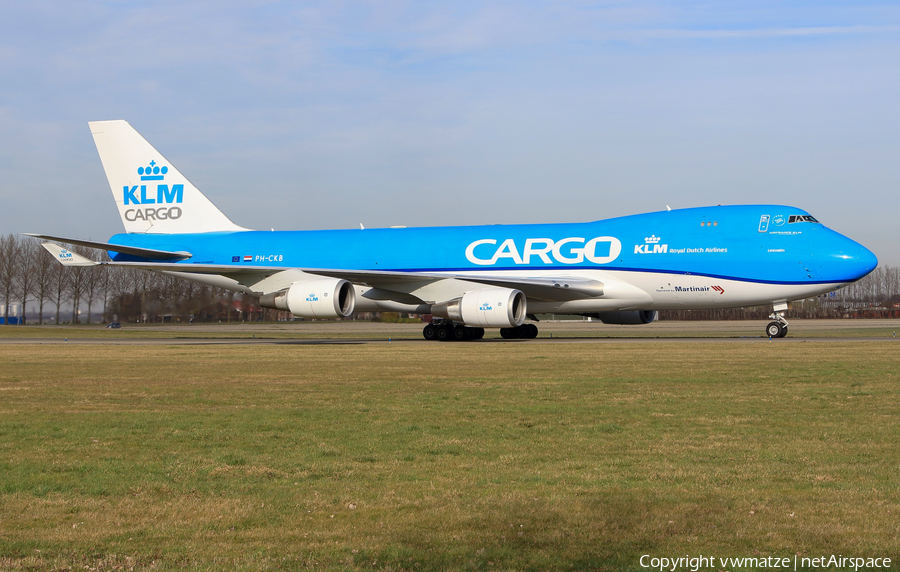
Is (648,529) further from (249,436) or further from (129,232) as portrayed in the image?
(129,232)

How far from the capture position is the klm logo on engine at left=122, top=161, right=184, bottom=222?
36.9 metres

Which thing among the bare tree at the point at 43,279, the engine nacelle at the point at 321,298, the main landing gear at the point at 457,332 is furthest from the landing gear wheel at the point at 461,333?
the bare tree at the point at 43,279

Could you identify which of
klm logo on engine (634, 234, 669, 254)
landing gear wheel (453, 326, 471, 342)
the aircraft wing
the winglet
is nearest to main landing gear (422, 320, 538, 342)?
landing gear wheel (453, 326, 471, 342)

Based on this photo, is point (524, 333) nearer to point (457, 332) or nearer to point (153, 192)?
point (457, 332)

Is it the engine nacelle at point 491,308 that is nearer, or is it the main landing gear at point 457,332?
the engine nacelle at point 491,308

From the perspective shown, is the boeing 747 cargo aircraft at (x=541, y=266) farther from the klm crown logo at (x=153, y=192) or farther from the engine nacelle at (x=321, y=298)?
the klm crown logo at (x=153, y=192)

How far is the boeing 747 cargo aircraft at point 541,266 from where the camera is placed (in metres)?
27.6

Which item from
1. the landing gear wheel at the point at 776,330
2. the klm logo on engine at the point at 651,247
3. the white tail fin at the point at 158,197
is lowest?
the landing gear wheel at the point at 776,330

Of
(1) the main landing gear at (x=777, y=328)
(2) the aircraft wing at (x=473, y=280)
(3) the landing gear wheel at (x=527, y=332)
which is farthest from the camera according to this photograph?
(3) the landing gear wheel at (x=527, y=332)

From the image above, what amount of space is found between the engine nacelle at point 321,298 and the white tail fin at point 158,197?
9.48 metres

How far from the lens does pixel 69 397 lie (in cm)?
1256

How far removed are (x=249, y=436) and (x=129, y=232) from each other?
31.4m

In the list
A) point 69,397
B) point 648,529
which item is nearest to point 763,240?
point 69,397

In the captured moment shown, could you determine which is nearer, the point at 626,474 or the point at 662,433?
the point at 626,474
